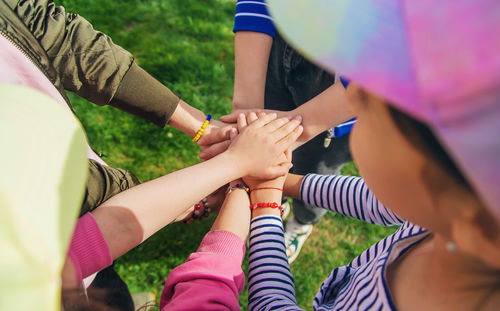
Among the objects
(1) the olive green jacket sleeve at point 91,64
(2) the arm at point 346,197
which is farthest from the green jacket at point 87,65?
(2) the arm at point 346,197

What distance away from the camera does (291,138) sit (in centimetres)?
145

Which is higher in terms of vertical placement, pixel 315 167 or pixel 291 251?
pixel 315 167

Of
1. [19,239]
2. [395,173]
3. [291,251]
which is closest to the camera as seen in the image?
[19,239]

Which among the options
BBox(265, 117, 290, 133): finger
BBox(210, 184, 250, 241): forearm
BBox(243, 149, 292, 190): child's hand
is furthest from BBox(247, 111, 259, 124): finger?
BBox(210, 184, 250, 241): forearm

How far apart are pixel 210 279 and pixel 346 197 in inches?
24.6

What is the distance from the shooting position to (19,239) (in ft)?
1.31

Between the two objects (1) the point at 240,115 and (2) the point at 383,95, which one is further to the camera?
(1) the point at 240,115

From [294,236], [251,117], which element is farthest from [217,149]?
[294,236]

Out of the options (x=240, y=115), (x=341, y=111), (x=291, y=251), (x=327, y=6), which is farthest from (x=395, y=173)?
(x=291, y=251)

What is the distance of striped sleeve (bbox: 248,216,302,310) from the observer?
1.01 metres

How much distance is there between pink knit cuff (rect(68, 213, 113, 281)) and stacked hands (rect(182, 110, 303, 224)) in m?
0.56

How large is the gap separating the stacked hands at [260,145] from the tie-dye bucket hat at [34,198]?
0.88m

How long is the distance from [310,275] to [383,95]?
6.85 ft

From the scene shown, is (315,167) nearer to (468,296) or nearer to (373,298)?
(373,298)
